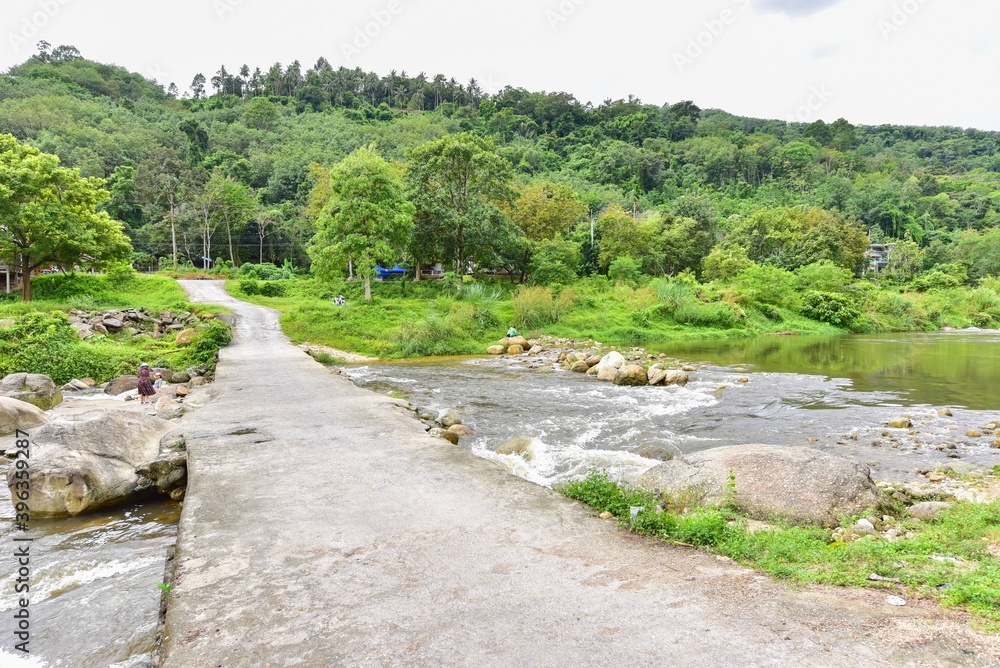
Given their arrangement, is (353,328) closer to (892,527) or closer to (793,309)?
(892,527)

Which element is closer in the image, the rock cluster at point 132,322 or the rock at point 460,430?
the rock at point 460,430

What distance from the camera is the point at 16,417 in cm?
1005

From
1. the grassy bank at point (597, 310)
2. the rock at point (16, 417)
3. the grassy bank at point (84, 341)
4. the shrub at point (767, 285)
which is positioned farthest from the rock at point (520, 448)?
the shrub at point (767, 285)

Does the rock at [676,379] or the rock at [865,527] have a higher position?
the rock at [865,527]

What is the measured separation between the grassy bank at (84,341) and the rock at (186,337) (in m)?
0.22

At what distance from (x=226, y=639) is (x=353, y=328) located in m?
23.4

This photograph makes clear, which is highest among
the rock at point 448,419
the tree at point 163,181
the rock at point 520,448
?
the tree at point 163,181

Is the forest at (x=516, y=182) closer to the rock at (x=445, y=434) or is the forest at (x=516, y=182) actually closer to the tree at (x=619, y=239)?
the tree at (x=619, y=239)

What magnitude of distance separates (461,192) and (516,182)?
20391mm

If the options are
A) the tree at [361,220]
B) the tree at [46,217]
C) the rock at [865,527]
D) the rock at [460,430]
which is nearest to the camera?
the rock at [865,527]

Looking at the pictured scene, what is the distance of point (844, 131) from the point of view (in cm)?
12238

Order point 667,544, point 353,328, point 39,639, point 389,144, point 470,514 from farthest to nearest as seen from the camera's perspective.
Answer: point 389,144, point 353,328, point 470,514, point 667,544, point 39,639

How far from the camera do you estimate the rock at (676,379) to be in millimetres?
16964

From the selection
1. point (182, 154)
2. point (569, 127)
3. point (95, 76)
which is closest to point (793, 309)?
point (182, 154)
